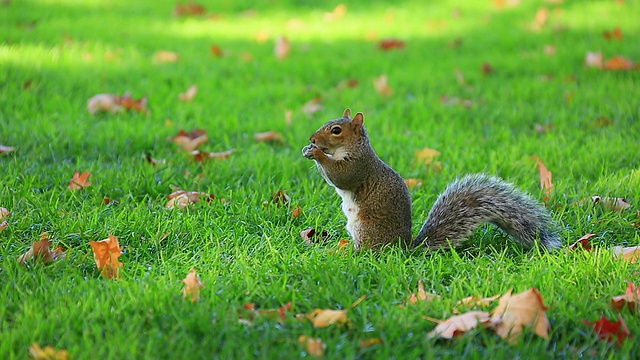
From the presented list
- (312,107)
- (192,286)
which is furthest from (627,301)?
(312,107)

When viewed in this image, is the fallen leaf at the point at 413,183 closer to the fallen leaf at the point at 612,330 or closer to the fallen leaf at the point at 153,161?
the fallen leaf at the point at 153,161

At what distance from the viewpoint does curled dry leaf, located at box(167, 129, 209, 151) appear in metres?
4.35

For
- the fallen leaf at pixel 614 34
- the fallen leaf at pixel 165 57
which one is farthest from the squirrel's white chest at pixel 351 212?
the fallen leaf at pixel 614 34

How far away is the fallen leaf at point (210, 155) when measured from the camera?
409 centimetres

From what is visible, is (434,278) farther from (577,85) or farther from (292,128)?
(577,85)

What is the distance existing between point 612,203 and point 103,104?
326 centimetres

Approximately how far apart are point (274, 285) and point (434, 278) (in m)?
0.59

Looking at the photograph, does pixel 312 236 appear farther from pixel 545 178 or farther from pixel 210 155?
pixel 545 178

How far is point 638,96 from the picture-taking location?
5.34m

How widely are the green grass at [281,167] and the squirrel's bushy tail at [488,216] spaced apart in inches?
3.4

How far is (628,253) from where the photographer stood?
285 cm

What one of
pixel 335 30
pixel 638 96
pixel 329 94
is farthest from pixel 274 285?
pixel 335 30

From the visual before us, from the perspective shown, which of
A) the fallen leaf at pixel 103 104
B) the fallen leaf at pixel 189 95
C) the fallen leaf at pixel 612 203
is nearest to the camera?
the fallen leaf at pixel 612 203

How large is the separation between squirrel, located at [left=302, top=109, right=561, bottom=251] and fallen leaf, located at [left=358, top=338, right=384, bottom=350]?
2.42 ft
